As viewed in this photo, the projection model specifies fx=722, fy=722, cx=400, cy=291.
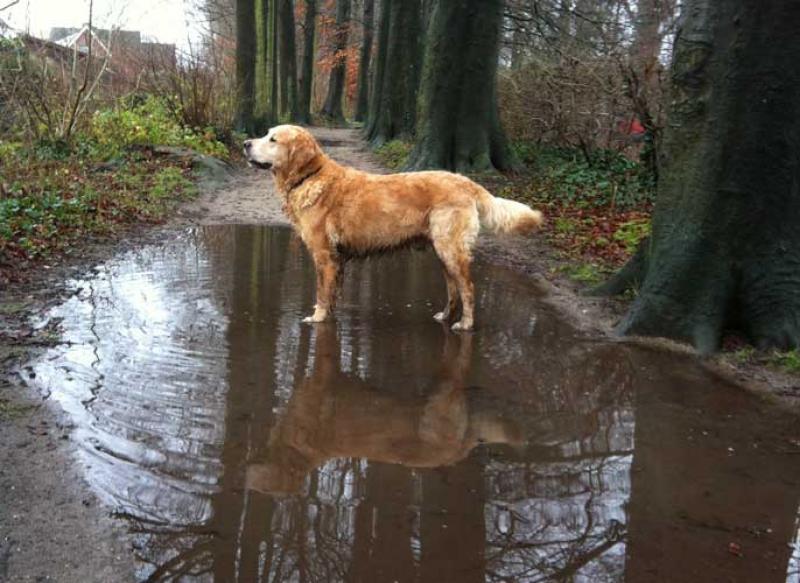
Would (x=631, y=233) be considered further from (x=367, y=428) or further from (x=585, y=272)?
(x=367, y=428)

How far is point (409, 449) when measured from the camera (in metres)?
4.12

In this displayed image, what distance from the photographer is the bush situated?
613 inches

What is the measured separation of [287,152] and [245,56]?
15.5 m

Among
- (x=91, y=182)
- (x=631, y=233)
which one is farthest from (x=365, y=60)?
(x=631, y=233)

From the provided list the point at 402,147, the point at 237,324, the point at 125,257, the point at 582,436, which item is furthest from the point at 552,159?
the point at 582,436

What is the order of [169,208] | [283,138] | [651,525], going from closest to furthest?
[651,525]
[283,138]
[169,208]

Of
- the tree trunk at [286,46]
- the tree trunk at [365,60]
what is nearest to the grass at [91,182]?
the tree trunk at [286,46]

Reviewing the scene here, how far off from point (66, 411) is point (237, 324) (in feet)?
6.68

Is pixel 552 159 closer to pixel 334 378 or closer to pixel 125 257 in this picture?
pixel 125 257

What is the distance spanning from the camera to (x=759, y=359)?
559 centimetres

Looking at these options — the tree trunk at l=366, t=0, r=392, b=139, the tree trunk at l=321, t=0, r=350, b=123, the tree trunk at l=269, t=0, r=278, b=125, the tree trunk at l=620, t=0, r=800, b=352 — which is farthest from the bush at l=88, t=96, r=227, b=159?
the tree trunk at l=321, t=0, r=350, b=123

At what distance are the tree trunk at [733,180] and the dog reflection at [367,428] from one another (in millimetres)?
2212

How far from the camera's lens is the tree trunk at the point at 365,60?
36.1m

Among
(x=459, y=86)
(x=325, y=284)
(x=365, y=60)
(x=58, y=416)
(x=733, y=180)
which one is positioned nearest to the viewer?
(x=58, y=416)
